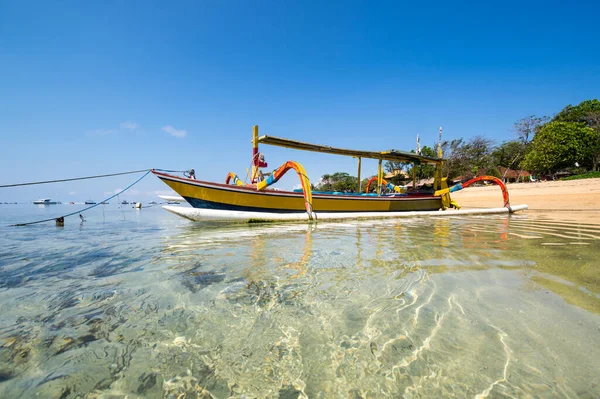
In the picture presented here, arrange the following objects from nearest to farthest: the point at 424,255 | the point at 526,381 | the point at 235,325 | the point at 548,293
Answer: the point at 526,381 < the point at 235,325 < the point at 548,293 < the point at 424,255

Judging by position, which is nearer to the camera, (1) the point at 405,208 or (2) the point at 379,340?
(2) the point at 379,340

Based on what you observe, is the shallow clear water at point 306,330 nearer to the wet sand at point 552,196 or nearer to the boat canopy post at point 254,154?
the boat canopy post at point 254,154

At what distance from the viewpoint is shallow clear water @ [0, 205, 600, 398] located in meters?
1.24

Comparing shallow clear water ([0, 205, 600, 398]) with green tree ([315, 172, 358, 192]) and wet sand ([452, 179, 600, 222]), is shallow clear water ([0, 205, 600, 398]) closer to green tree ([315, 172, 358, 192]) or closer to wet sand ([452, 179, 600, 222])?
wet sand ([452, 179, 600, 222])

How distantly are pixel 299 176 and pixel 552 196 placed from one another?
904 inches

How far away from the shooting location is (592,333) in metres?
1.61

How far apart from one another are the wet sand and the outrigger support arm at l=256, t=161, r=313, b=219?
53.4 feet

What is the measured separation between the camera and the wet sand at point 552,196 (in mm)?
16984

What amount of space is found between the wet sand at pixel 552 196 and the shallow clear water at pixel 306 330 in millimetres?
18536

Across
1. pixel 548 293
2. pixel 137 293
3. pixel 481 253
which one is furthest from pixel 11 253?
pixel 481 253

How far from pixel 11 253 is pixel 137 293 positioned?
4486 mm

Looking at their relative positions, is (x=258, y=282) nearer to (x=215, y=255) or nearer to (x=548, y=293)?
(x=215, y=255)

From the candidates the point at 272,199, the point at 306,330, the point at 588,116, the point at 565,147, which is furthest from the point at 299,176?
the point at 588,116

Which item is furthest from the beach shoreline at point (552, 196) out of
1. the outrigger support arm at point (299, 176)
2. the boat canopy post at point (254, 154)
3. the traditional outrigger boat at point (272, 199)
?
the boat canopy post at point (254, 154)
